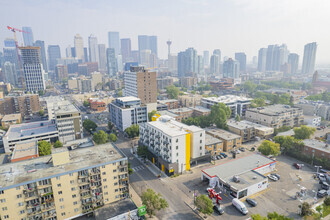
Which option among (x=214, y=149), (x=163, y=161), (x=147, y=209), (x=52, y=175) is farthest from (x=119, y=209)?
(x=214, y=149)

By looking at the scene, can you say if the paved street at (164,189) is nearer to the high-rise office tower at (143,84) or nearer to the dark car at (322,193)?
the dark car at (322,193)

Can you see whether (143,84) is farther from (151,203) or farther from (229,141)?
(151,203)

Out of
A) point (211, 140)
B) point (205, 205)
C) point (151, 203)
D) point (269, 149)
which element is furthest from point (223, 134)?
point (151, 203)

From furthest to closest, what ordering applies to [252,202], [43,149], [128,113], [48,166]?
[128,113]
[43,149]
[252,202]
[48,166]

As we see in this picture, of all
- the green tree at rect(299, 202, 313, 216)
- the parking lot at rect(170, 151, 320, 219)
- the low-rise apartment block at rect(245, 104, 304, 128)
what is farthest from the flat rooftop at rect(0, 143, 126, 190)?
the low-rise apartment block at rect(245, 104, 304, 128)

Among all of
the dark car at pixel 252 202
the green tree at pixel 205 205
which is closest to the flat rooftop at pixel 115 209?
the green tree at pixel 205 205

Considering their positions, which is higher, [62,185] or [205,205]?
[62,185]

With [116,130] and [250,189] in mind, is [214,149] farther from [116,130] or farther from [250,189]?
[116,130]
